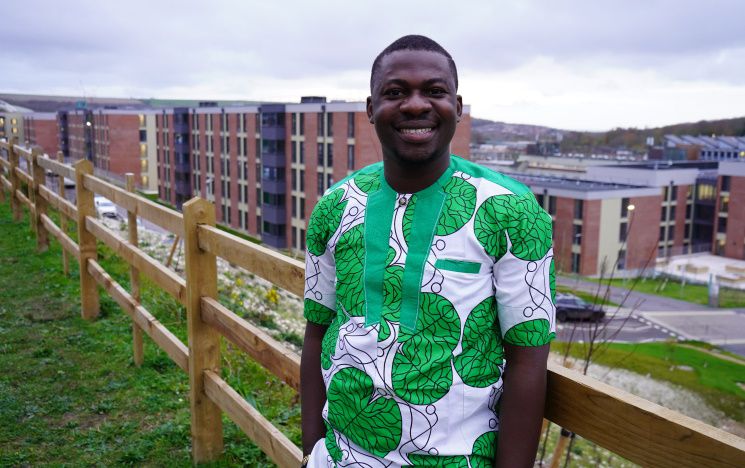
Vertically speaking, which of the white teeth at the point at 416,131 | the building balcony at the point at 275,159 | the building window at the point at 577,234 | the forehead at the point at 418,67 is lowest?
the building window at the point at 577,234

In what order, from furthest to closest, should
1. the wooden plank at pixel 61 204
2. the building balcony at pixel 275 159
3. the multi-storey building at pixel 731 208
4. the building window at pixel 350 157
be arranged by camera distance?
the multi-storey building at pixel 731 208 → the building balcony at pixel 275 159 → the building window at pixel 350 157 → the wooden plank at pixel 61 204

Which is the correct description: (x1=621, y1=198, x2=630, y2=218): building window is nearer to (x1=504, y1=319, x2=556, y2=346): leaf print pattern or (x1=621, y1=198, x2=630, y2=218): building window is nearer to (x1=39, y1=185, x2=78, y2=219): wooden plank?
(x1=39, y1=185, x2=78, y2=219): wooden plank

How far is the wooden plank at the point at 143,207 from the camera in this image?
4133mm

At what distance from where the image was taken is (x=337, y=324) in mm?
1958

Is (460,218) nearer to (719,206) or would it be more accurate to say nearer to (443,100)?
(443,100)

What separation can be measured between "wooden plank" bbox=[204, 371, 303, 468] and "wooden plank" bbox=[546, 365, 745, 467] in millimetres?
1429

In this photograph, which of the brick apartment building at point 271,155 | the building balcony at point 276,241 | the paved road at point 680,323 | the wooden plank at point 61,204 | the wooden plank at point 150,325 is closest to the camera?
the wooden plank at point 150,325

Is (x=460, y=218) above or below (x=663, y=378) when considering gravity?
above

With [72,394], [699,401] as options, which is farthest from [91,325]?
[699,401]

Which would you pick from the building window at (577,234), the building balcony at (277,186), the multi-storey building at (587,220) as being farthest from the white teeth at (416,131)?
the building balcony at (277,186)

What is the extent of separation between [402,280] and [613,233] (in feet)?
141

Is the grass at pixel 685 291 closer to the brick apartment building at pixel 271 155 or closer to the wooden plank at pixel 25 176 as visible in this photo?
the brick apartment building at pixel 271 155

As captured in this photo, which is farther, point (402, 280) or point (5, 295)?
point (5, 295)

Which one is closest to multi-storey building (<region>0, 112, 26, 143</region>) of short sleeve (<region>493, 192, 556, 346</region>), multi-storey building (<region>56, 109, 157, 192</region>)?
multi-storey building (<region>56, 109, 157, 192</region>)
